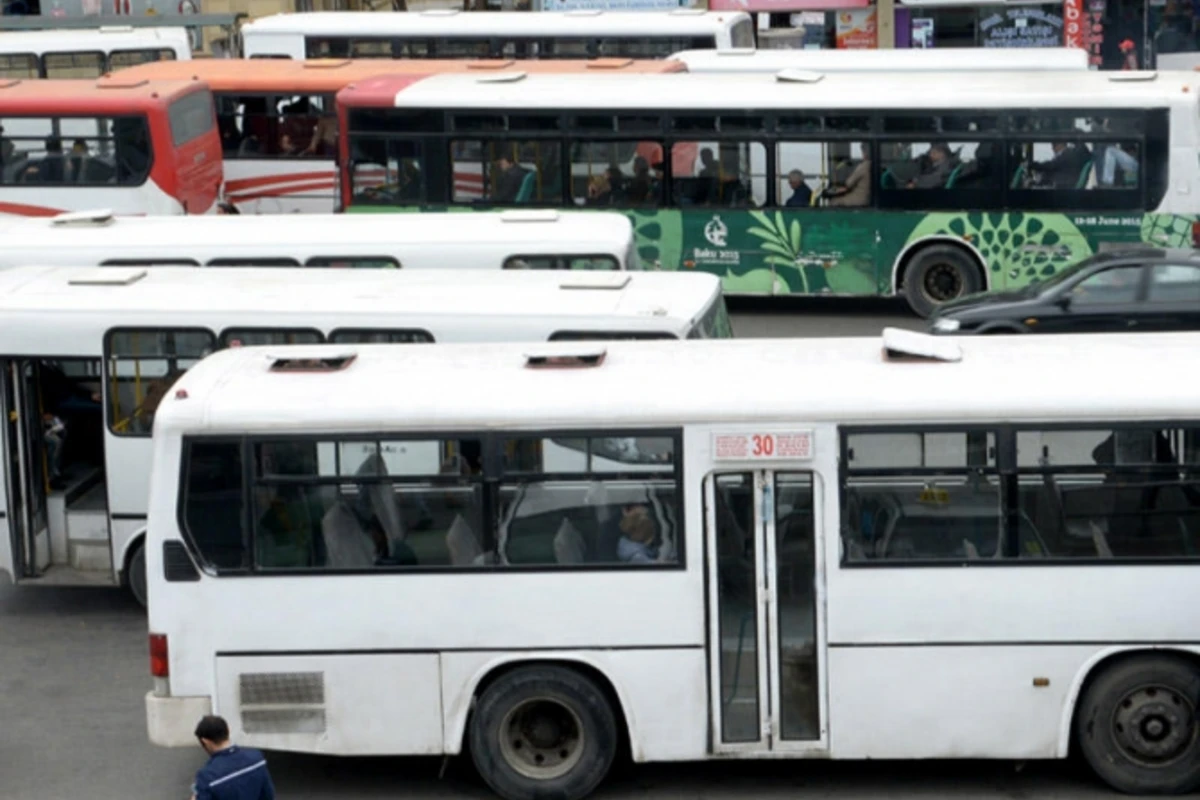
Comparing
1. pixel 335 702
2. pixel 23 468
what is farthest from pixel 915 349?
pixel 23 468

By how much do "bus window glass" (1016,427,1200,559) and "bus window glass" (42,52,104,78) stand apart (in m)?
25.8

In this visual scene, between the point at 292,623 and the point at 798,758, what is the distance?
253 centimetres

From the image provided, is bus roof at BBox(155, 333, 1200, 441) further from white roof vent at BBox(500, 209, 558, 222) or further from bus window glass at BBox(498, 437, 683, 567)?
white roof vent at BBox(500, 209, 558, 222)

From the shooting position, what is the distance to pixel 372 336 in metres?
13.5

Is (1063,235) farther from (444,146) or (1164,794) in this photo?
(1164,794)

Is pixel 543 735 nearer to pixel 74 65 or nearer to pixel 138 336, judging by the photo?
pixel 138 336

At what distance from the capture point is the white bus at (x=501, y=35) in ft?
102

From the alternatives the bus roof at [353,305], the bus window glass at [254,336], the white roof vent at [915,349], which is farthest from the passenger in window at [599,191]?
the white roof vent at [915,349]

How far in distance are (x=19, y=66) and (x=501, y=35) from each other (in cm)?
766

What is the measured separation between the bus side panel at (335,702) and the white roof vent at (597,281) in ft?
13.9

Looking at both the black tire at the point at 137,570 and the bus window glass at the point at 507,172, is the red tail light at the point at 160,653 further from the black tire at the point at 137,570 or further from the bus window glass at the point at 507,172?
the bus window glass at the point at 507,172

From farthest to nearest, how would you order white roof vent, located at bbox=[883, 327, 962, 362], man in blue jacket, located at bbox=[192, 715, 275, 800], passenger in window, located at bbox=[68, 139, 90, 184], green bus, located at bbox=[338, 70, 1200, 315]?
passenger in window, located at bbox=[68, 139, 90, 184] → green bus, located at bbox=[338, 70, 1200, 315] → white roof vent, located at bbox=[883, 327, 962, 362] → man in blue jacket, located at bbox=[192, 715, 275, 800]

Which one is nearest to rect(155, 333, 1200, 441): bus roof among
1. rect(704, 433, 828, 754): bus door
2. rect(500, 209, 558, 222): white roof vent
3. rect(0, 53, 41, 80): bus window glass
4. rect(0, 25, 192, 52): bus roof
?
rect(704, 433, 828, 754): bus door

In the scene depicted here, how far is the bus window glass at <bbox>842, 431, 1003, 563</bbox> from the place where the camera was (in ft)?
32.8
